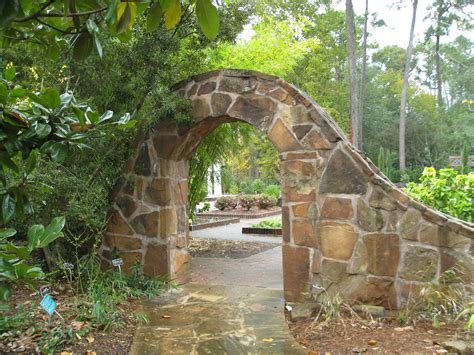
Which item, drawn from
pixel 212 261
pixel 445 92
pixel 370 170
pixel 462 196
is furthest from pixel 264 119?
pixel 445 92

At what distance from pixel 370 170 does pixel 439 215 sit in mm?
755

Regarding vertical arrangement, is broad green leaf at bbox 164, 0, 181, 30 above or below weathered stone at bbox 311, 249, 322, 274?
above

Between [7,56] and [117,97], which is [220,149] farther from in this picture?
[7,56]

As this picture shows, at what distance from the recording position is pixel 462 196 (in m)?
5.80

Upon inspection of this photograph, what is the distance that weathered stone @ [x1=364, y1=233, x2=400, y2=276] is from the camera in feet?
14.4

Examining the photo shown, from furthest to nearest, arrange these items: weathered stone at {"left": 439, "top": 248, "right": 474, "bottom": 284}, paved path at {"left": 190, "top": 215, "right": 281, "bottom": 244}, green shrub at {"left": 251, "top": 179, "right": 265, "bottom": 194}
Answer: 1. green shrub at {"left": 251, "top": 179, "right": 265, "bottom": 194}
2. paved path at {"left": 190, "top": 215, "right": 281, "bottom": 244}
3. weathered stone at {"left": 439, "top": 248, "right": 474, "bottom": 284}

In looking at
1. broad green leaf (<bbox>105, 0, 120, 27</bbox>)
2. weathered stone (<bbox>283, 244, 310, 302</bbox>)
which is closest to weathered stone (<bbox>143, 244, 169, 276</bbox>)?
weathered stone (<bbox>283, 244, 310, 302</bbox>)

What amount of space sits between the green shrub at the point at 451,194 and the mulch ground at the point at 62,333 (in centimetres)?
413

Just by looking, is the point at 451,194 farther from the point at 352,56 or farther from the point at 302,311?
the point at 352,56

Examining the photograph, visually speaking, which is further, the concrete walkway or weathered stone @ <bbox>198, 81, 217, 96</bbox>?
weathered stone @ <bbox>198, 81, 217, 96</bbox>

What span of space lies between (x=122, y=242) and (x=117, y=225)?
0.23 m

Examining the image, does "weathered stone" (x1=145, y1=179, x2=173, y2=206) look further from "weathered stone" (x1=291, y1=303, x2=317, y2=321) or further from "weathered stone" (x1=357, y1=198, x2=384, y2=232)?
"weathered stone" (x1=357, y1=198, x2=384, y2=232)

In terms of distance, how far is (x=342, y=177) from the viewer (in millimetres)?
4648

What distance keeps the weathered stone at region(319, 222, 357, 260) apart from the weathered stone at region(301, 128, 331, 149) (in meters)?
0.81
